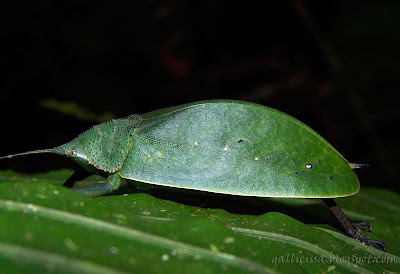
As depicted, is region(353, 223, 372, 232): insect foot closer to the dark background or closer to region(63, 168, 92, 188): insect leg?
region(63, 168, 92, 188): insect leg

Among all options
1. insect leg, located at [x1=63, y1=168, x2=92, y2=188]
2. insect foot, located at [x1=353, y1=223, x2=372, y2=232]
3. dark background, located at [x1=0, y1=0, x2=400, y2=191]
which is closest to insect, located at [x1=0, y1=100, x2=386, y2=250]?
insect foot, located at [x1=353, y1=223, x2=372, y2=232]

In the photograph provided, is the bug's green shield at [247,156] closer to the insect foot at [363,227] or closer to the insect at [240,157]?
the insect at [240,157]

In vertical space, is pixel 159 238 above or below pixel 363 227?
above

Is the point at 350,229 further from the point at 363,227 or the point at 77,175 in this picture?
the point at 77,175

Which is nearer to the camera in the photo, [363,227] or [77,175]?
[363,227]

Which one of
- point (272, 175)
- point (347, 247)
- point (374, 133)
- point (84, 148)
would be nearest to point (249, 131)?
point (272, 175)

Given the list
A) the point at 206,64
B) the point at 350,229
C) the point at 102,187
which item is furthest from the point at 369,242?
the point at 206,64

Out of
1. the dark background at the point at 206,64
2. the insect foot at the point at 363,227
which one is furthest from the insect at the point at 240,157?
the dark background at the point at 206,64
